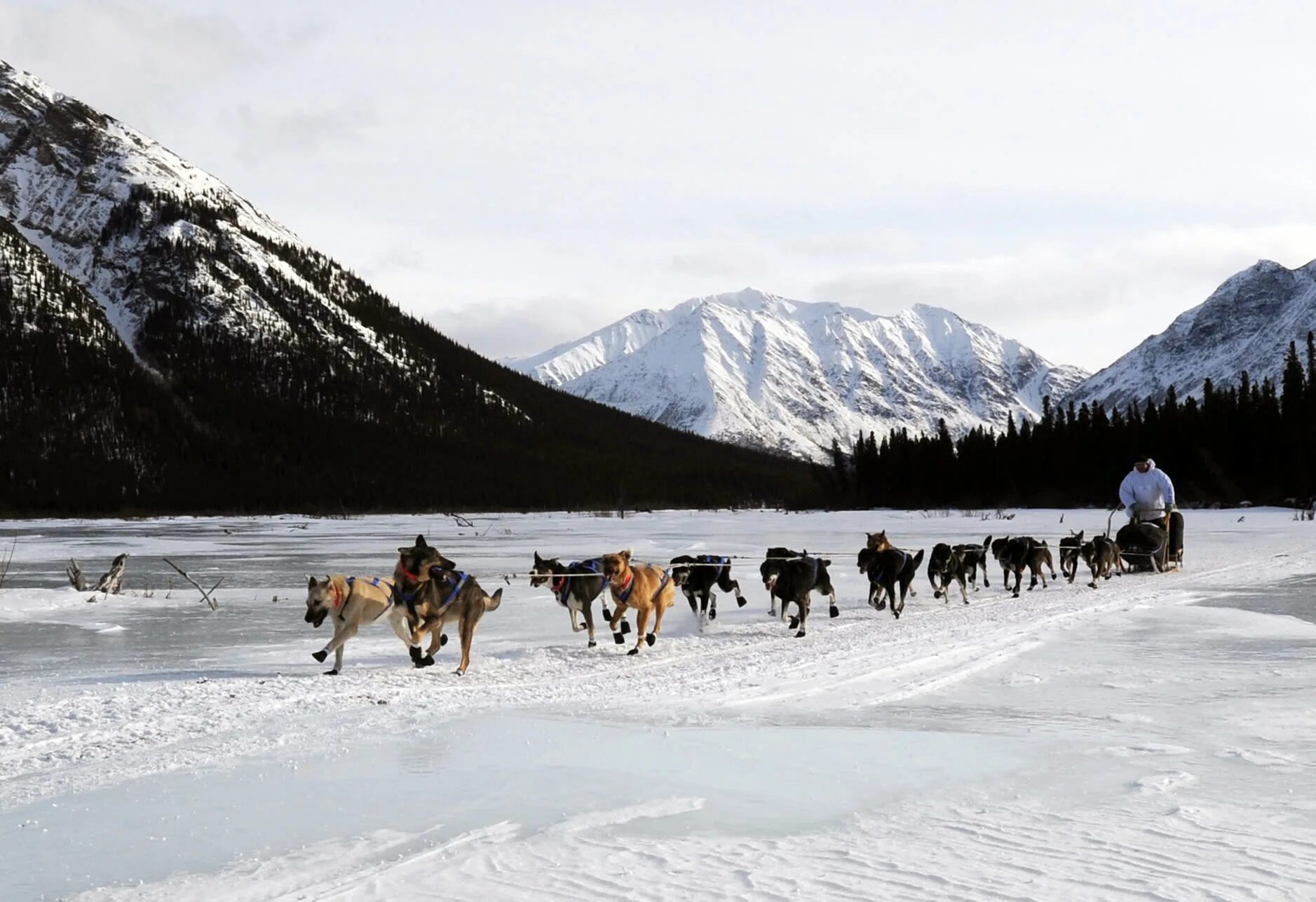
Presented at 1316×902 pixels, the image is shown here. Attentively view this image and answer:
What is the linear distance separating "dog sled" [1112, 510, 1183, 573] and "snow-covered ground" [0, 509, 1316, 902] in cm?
770

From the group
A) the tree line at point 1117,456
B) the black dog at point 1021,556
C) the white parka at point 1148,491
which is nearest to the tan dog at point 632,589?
the black dog at point 1021,556

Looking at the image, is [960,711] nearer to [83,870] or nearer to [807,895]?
[807,895]

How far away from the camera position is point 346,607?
407 inches

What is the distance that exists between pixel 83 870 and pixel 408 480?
4809 inches

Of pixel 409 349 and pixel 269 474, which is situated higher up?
pixel 409 349

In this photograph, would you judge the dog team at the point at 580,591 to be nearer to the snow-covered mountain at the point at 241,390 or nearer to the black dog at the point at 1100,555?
the black dog at the point at 1100,555

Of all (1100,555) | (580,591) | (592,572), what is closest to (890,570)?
(592,572)

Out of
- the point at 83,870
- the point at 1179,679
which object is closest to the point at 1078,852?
the point at 83,870

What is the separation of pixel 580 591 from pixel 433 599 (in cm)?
193

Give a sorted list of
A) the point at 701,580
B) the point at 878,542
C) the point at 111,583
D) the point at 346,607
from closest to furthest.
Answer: the point at 346,607 < the point at 701,580 < the point at 878,542 < the point at 111,583

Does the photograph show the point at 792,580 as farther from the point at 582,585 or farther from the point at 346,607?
the point at 346,607

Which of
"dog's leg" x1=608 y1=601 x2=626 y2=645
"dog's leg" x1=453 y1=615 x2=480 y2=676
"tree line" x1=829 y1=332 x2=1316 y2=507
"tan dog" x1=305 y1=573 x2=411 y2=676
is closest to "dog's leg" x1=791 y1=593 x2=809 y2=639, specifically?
"dog's leg" x1=608 y1=601 x2=626 y2=645

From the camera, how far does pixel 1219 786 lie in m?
6.00

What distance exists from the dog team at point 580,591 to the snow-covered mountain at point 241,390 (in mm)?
102583
